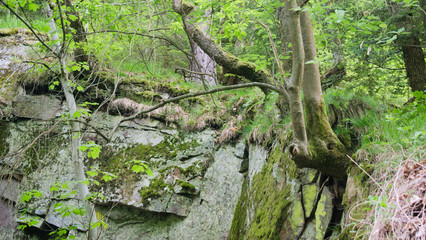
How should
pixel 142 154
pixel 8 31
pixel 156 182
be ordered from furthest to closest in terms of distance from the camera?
pixel 8 31
pixel 142 154
pixel 156 182

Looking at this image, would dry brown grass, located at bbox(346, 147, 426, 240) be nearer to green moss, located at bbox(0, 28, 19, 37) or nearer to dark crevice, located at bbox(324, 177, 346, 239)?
dark crevice, located at bbox(324, 177, 346, 239)

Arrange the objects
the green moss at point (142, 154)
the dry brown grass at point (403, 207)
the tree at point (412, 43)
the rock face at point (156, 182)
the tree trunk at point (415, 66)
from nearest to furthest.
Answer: the dry brown grass at point (403, 207) → the rock face at point (156, 182) → the tree at point (412, 43) → the tree trunk at point (415, 66) → the green moss at point (142, 154)

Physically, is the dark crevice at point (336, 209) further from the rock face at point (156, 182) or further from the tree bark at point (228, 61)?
the tree bark at point (228, 61)

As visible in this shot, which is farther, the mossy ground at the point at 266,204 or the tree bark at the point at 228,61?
the tree bark at the point at 228,61

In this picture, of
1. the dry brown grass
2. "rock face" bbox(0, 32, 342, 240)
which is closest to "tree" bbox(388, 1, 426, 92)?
"rock face" bbox(0, 32, 342, 240)

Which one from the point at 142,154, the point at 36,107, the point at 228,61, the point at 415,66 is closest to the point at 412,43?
the point at 415,66

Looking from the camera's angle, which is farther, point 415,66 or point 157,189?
point 157,189

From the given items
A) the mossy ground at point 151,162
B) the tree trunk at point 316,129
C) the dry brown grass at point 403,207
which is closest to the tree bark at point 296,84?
the tree trunk at point 316,129

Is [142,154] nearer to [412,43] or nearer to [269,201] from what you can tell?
[269,201]

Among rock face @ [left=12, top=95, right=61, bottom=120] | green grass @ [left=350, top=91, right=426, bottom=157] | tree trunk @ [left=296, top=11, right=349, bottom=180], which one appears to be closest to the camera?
green grass @ [left=350, top=91, right=426, bottom=157]

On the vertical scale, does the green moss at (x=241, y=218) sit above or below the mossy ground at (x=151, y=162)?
below

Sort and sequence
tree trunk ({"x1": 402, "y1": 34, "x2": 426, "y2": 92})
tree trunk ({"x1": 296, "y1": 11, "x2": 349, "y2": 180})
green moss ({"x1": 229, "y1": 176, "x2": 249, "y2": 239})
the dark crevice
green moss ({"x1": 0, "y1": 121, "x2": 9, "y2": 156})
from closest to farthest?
the dark crevice
tree trunk ({"x1": 296, "y1": 11, "x2": 349, "y2": 180})
green moss ({"x1": 229, "y1": 176, "x2": 249, "y2": 239})
tree trunk ({"x1": 402, "y1": 34, "x2": 426, "y2": 92})
green moss ({"x1": 0, "y1": 121, "x2": 9, "y2": 156})

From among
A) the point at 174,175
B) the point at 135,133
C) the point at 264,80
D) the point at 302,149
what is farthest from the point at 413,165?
the point at 135,133

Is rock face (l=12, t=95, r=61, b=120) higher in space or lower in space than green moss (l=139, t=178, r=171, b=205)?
higher
